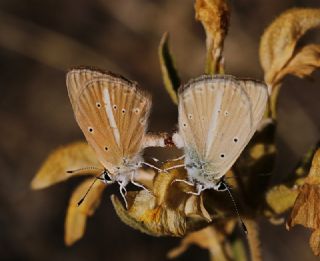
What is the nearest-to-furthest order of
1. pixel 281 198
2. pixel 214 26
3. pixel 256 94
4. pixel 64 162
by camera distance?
pixel 256 94, pixel 281 198, pixel 214 26, pixel 64 162

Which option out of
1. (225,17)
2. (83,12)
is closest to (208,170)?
(225,17)

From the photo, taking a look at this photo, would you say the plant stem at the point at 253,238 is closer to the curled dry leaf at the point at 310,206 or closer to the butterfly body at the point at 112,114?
the curled dry leaf at the point at 310,206

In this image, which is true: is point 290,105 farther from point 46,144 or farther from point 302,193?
point 302,193

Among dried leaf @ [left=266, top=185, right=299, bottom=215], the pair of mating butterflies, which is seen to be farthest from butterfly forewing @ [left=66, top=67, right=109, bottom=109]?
dried leaf @ [left=266, top=185, right=299, bottom=215]

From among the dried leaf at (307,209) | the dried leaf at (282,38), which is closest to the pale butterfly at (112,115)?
the dried leaf at (307,209)

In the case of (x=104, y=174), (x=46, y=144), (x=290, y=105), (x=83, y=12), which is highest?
(x=104, y=174)

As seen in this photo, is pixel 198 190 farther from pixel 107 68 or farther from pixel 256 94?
pixel 107 68

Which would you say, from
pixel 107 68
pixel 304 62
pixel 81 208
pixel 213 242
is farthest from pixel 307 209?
pixel 107 68
